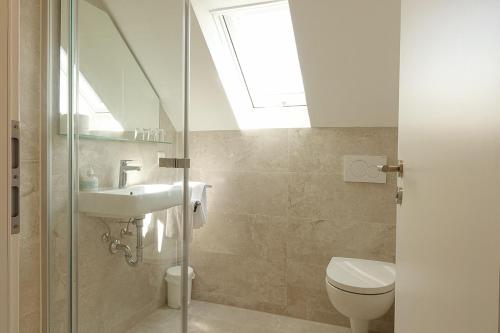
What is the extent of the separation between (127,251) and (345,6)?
69.0 inches

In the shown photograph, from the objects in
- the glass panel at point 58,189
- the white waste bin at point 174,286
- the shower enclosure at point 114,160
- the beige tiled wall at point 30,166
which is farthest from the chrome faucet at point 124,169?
the white waste bin at point 174,286

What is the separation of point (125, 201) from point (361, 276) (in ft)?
4.62

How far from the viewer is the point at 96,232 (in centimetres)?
145

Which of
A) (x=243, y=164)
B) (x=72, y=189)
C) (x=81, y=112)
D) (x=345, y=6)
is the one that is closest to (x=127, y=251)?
(x=72, y=189)

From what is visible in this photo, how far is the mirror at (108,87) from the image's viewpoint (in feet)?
4.53

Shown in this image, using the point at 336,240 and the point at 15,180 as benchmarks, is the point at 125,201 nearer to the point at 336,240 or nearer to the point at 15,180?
the point at 15,180

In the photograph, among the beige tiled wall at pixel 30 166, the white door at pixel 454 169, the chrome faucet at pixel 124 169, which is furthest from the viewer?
the chrome faucet at pixel 124 169

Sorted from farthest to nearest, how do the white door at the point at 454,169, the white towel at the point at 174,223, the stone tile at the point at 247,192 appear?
the stone tile at the point at 247,192 → the white towel at the point at 174,223 → the white door at the point at 454,169

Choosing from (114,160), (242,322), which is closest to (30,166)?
(114,160)

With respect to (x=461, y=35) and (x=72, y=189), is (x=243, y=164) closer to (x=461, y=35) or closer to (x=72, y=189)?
(x=72, y=189)

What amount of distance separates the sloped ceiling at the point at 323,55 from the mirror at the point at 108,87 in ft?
0.22

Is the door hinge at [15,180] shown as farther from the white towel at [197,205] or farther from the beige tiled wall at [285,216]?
the beige tiled wall at [285,216]

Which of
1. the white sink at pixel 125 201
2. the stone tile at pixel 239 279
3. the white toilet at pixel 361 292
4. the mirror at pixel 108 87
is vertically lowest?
the stone tile at pixel 239 279

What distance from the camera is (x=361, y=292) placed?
169 centimetres
